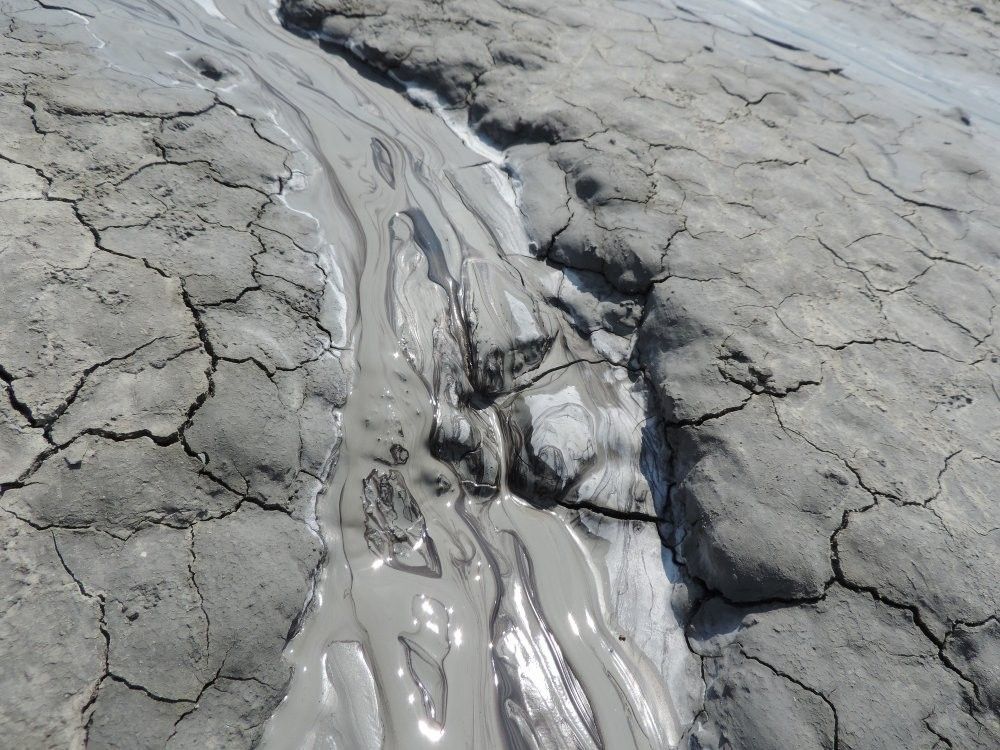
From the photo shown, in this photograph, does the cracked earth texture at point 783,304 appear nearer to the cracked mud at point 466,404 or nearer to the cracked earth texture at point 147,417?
the cracked mud at point 466,404

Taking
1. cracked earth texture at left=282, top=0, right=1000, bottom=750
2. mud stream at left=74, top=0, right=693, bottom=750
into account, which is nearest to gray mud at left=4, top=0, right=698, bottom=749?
mud stream at left=74, top=0, right=693, bottom=750

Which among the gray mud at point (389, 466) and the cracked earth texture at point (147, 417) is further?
the gray mud at point (389, 466)

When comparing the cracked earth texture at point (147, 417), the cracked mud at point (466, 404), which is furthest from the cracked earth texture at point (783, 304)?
the cracked earth texture at point (147, 417)

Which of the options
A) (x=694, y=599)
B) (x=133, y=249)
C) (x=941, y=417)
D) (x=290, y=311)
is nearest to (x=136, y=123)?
(x=133, y=249)

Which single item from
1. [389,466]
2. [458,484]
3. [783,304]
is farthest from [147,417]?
[783,304]

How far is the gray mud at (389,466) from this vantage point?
1504 millimetres

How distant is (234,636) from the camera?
1.49 metres

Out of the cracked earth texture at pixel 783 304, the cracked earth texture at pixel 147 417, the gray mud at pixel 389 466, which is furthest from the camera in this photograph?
the cracked earth texture at pixel 783 304

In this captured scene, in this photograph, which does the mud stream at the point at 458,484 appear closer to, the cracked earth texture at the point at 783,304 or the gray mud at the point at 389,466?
the gray mud at the point at 389,466

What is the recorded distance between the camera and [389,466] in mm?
1857

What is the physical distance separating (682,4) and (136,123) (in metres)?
2.85

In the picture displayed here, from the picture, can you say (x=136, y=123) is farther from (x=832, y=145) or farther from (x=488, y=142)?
(x=832, y=145)

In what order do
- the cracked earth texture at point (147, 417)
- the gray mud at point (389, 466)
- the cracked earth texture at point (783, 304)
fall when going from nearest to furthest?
the cracked earth texture at point (147, 417) → the gray mud at point (389, 466) → the cracked earth texture at point (783, 304)

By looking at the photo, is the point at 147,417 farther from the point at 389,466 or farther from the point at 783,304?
the point at 783,304
